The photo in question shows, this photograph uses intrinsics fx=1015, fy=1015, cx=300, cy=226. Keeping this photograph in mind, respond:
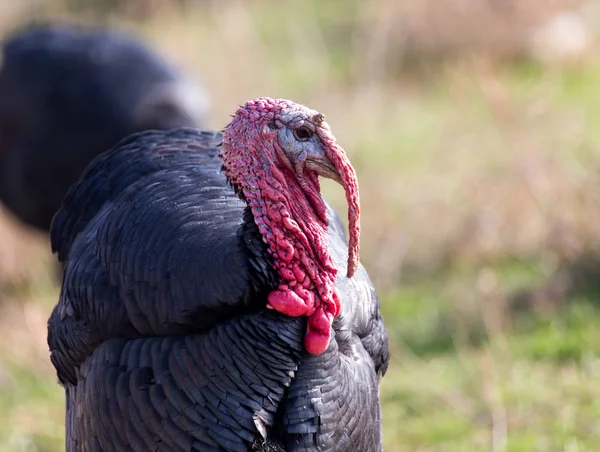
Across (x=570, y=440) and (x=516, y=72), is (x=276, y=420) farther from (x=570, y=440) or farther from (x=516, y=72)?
(x=516, y=72)

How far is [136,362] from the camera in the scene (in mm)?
2730

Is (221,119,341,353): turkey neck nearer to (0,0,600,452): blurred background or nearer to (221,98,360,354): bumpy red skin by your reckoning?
(221,98,360,354): bumpy red skin

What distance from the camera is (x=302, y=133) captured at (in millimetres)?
2668

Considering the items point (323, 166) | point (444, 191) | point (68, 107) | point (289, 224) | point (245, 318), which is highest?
point (323, 166)

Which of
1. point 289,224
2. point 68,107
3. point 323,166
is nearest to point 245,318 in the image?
point 289,224

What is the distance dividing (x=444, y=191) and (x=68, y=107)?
2463 mm

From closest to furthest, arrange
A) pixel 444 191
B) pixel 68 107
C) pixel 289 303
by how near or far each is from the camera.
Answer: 1. pixel 289 303
2. pixel 68 107
3. pixel 444 191

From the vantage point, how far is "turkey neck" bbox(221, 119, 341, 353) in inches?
103

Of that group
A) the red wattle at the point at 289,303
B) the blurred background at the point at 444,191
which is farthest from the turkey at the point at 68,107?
the red wattle at the point at 289,303

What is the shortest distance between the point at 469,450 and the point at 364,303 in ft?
4.74

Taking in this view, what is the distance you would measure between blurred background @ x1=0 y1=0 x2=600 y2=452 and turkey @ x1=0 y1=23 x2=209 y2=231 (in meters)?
0.73

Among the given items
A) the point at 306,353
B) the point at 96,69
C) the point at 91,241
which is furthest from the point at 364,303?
the point at 96,69

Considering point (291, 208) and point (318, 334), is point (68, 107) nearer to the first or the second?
point (291, 208)

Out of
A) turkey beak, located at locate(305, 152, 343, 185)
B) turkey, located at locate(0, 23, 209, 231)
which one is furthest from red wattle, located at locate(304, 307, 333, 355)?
turkey, located at locate(0, 23, 209, 231)
